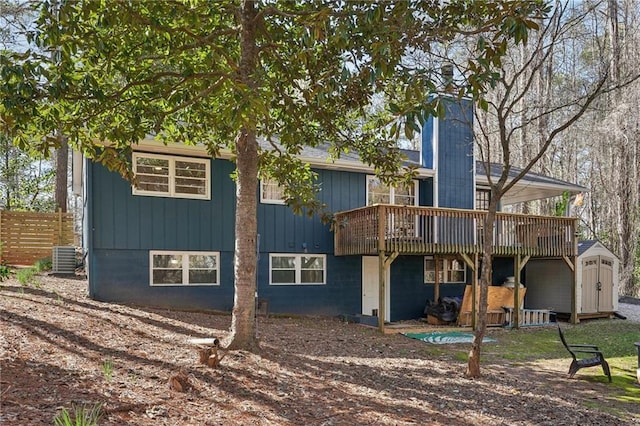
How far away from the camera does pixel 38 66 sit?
548 cm

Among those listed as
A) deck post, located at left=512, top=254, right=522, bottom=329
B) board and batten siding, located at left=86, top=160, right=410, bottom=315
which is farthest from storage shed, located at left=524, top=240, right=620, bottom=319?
board and batten siding, located at left=86, top=160, right=410, bottom=315

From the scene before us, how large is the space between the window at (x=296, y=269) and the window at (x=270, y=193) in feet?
4.77

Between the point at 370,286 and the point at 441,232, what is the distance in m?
2.64

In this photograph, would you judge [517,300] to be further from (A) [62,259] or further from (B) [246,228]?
(A) [62,259]

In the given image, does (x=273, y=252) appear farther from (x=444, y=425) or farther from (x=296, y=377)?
(x=444, y=425)

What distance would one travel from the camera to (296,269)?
13.2 metres

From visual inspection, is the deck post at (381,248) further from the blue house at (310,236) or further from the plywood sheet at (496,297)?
the plywood sheet at (496,297)

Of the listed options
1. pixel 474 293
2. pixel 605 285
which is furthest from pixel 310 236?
pixel 605 285

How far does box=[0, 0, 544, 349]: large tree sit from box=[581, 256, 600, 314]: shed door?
9296mm

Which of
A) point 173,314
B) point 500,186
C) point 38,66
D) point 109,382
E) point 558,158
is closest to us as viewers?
point 109,382

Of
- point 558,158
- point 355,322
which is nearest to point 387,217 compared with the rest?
point 355,322

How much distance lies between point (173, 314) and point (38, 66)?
6.18 meters

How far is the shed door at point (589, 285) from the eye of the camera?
14609mm

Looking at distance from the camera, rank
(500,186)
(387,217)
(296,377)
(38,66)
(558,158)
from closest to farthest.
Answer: (38,66) < (296,377) < (500,186) < (387,217) < (558,158)
